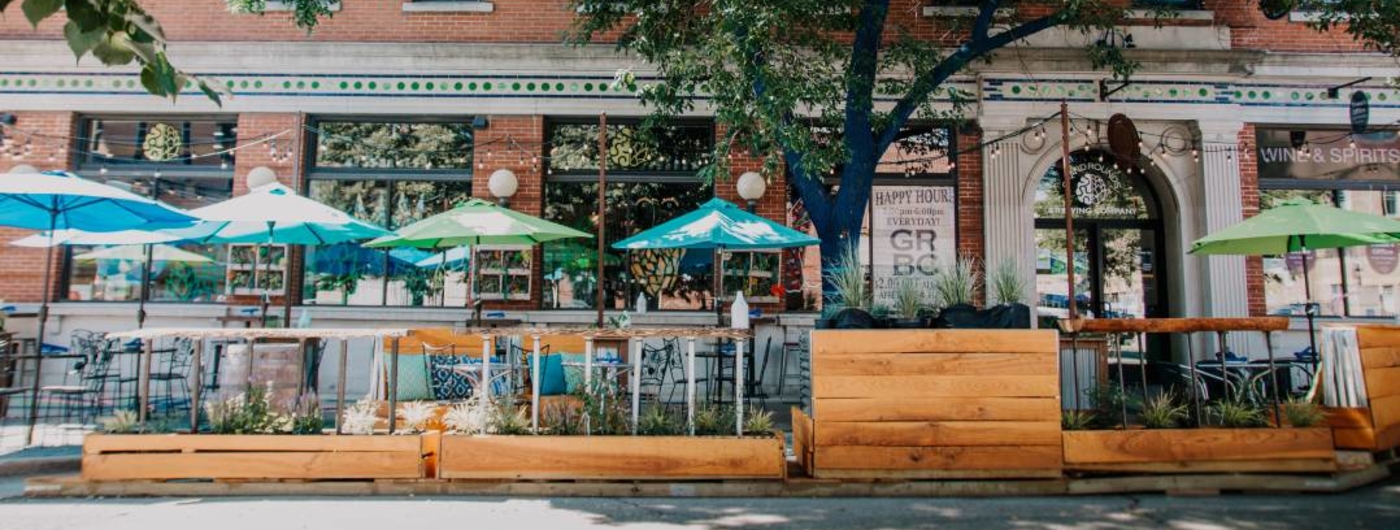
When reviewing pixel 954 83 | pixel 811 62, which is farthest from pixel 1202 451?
pixel 954 83

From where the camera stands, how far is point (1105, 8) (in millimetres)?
10289

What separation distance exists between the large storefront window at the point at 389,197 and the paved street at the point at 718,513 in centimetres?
601

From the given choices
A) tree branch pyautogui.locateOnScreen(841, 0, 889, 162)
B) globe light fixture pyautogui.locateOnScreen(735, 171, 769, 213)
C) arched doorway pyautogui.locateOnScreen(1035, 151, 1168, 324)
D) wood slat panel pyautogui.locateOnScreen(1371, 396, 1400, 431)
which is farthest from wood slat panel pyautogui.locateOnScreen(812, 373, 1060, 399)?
arched doorway pyautogui.locateOnScreen(1035, 151, 1168, 324)

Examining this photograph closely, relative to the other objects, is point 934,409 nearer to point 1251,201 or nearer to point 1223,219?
point 1223,219

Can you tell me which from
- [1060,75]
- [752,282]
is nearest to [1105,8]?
[1060,75]

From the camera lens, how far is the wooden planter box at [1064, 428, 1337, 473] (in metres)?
6.08

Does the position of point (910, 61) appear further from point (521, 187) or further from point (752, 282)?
point (521, 187)

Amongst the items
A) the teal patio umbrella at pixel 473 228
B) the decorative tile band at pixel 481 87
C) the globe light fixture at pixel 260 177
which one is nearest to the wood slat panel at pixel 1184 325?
the teal patio umbrella at pixel 473 228

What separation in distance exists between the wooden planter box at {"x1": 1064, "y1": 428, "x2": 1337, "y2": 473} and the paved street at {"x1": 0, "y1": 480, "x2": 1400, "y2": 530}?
0.28m

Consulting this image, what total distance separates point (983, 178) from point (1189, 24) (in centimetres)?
398

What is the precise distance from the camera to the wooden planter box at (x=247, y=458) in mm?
5902

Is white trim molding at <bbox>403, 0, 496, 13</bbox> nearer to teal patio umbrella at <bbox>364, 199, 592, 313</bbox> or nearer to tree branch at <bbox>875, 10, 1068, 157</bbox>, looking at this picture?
teal patio umbrella at <bbox>364, 199, 592, 313</bbox>

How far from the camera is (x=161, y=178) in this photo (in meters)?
11.8

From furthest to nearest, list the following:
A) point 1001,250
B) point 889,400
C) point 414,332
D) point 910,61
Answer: point 1001,250 → point 910,61 → point 414,332 → point 889,400
